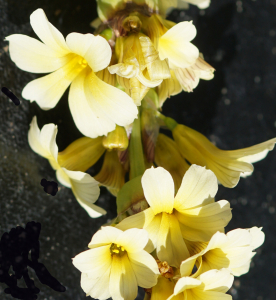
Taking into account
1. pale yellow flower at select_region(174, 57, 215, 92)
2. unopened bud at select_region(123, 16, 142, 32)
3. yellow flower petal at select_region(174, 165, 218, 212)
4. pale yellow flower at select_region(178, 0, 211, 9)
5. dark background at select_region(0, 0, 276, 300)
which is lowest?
Answer: dark background at select_region(0, 0, 276, 300)

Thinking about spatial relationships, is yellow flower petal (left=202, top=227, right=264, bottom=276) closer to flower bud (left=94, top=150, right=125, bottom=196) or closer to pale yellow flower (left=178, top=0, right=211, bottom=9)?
flower bud (left=94, top=150, right=125, bottom=196)

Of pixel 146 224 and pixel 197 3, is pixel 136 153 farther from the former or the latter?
pixel 197 3

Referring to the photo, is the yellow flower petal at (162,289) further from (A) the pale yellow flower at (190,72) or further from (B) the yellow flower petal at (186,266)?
(A) the pale yellow flower at (190,72)

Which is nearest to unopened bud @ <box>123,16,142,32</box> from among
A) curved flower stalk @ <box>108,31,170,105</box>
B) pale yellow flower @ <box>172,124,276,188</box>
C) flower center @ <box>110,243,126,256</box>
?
curved flower stalk @ <box>108,31,170,105</box>

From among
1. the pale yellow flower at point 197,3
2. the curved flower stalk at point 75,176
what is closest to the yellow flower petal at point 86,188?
the curved flower stalk at point 75,176

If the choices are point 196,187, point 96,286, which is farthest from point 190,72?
point 96,286

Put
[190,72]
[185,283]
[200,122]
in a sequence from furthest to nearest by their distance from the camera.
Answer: [200,122], [190,72], [185,283]

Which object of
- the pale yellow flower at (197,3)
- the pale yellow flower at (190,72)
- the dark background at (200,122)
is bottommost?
the dark background at (200,122)
